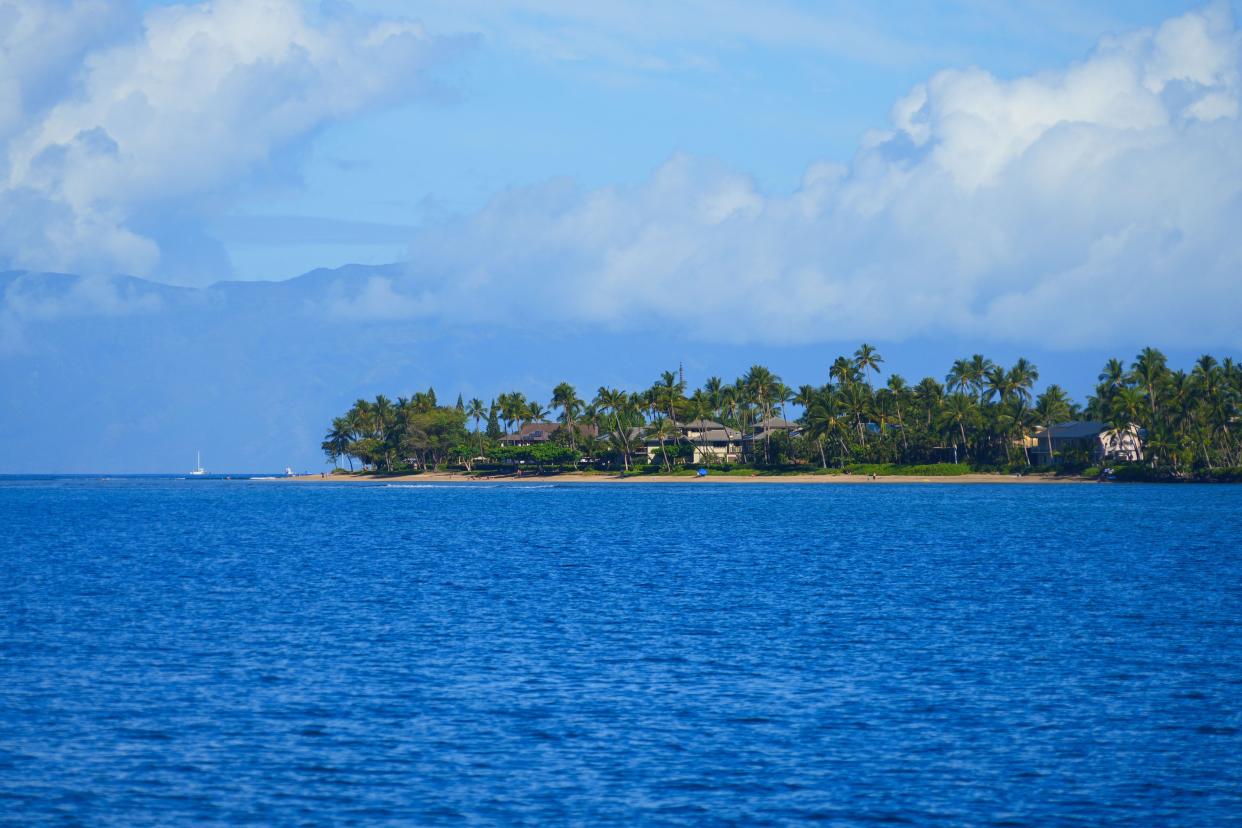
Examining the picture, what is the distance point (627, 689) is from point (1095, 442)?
15060 cm

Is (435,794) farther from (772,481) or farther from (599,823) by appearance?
(772,481)

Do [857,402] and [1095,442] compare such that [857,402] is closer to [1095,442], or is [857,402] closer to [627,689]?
[1095,442]

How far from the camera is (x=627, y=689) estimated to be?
27.2 metres

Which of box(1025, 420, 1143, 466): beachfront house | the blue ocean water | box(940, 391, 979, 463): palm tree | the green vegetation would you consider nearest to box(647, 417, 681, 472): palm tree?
the green vegetation

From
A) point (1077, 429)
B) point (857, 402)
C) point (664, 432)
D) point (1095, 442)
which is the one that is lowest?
point (1095, 442)

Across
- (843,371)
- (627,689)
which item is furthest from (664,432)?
(627,689)

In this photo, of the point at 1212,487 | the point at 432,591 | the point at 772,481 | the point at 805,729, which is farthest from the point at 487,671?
the point at 772,481

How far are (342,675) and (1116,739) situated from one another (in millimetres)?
16298

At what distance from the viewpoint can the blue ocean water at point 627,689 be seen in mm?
19500

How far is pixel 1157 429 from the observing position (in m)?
148

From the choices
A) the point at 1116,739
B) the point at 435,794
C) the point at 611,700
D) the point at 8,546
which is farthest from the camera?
the point at 8,546

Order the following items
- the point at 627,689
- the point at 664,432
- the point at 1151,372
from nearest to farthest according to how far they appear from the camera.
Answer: the point at 627,689, the point at 1151,372, the point at 664,432

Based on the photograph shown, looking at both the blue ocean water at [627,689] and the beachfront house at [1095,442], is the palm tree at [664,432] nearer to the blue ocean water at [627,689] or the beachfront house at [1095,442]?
the beachfront house at [1095,442]

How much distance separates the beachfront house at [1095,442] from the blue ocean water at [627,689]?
10566 cm
